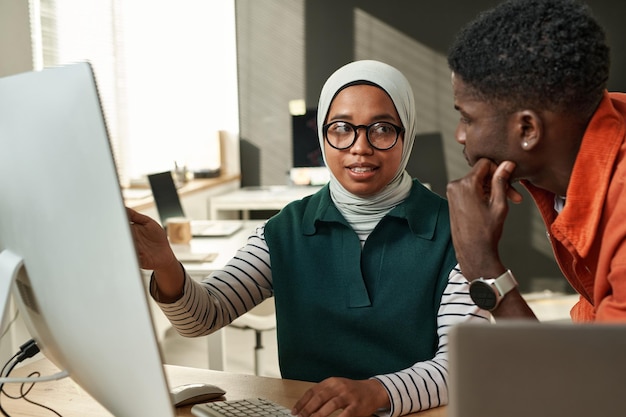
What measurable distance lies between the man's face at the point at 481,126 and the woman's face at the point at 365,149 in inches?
15.6

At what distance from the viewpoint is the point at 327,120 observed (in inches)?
58.4

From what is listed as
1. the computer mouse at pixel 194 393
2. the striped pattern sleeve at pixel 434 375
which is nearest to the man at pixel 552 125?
the striped pattern sleeve at pixel 434 375

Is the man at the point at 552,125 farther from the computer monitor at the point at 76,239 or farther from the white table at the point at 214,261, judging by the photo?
the white table at the point at 214,261

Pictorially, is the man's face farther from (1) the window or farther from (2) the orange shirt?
(1) the window

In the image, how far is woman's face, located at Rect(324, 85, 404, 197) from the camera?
1.42 metres

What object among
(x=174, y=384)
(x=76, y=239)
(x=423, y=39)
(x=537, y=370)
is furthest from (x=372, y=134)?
(x=423, y=39)

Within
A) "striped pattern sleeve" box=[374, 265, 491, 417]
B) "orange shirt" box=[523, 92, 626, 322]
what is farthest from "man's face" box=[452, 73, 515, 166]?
"striped pattern sleeve" box=[374, 265, 491, 417]

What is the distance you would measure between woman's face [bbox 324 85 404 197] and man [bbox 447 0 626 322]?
1.32 feet

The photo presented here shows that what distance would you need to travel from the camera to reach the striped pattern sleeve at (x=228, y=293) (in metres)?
1.38

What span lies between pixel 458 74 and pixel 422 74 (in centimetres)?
418

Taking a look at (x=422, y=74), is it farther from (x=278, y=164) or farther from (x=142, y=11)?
(x=142, y=11)

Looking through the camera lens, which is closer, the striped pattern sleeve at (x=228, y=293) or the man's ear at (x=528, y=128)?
the man's ear at (x=528, y=128)

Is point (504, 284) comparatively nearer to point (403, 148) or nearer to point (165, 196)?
point (403, 148)

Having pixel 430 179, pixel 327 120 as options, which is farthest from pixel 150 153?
pixel 327 120
